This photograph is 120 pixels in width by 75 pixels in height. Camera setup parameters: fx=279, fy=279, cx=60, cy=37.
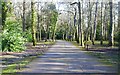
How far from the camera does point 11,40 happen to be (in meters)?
21.6

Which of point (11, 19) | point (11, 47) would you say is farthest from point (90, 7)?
point (11, 47)

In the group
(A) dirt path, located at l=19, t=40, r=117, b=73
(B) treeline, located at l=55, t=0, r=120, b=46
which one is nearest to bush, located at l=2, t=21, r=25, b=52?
(A) dirt path, located at l=19, t=40, r=117, b=73

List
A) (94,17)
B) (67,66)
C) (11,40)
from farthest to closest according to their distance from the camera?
(94,17) → (11,40) → (67,66)

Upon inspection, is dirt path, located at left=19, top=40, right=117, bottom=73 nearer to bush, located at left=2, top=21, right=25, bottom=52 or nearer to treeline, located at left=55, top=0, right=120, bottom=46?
bush, located at left=2, top=21, right=25, bottom=52

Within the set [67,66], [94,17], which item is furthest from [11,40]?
[94,17]

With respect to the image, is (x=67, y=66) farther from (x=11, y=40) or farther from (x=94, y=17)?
(x=94, y=17)

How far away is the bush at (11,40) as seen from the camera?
2142 centimetres

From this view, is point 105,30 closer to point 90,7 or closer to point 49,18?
point 49,18

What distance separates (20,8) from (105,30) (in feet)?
73.1

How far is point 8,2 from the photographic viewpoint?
77.3ft

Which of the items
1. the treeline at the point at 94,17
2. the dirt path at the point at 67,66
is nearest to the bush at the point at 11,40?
the dirt path at the point at 67,66

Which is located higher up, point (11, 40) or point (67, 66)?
point (11, 40)

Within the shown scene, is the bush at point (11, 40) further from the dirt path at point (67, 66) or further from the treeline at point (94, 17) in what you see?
the treeline at point (94, 17)

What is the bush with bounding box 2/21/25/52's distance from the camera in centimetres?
2142
